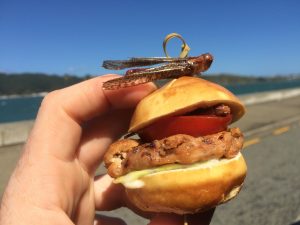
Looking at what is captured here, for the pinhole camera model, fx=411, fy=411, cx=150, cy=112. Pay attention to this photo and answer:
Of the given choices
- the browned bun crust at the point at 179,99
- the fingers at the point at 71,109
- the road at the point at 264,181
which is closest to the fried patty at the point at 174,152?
the browned bun crust at the point at 179,99

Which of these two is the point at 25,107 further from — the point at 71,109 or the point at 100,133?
the point at 71,109

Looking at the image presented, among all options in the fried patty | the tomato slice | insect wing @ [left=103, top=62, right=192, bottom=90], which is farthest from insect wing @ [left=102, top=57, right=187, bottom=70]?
Result: the fried patty

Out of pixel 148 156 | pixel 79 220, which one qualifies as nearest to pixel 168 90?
pixel 148 156

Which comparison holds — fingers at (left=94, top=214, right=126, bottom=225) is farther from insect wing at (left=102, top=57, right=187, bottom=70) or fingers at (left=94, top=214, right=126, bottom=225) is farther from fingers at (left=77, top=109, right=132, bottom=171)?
insect wing at (left=102, top=57, right=187, bottom=70)

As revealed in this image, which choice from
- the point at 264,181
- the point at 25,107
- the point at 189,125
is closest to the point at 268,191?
the point at 264,181

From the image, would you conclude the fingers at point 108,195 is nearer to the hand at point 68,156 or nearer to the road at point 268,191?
the hand at point 68,156
